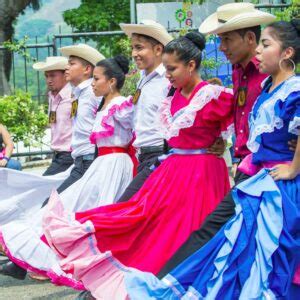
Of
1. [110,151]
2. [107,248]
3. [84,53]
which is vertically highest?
[84,53]

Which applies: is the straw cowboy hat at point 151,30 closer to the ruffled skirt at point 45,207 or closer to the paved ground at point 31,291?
the ruffled skirt at point 45,207

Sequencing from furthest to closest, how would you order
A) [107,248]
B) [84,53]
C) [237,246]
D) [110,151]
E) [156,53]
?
[84,53], [110,151], [156,53], [107,248], [237,246]

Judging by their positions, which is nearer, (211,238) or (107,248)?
(211,238)

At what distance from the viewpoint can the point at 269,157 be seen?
4.65 m

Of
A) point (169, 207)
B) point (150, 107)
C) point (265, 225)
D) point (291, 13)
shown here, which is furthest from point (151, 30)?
point (291, 13)

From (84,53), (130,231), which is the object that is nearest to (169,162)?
(130,231)

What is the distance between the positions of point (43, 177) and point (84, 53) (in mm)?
1136

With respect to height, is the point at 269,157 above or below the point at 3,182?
above

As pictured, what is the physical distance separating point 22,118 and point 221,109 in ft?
21.1

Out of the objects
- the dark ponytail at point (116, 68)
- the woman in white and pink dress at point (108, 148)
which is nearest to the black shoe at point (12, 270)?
the woman in white and pink dress at point (108, 148)

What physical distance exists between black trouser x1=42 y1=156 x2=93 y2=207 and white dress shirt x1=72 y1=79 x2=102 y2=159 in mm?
61

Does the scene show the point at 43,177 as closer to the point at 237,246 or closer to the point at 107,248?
the point at 107,248

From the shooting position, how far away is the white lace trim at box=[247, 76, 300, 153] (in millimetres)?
4516

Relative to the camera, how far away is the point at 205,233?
15.4ft
